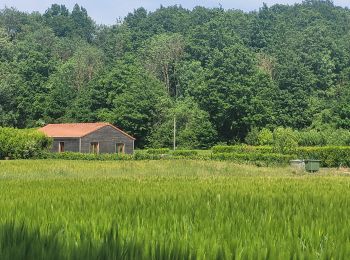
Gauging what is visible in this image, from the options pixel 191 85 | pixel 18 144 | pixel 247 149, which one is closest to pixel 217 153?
pixel 247 149

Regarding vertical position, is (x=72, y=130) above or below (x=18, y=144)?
above

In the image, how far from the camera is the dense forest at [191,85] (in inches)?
3123

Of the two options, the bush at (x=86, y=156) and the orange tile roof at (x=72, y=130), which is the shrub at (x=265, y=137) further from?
the bush at (x=86, y=156)

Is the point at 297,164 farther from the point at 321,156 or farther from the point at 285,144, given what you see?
the point at 285,144

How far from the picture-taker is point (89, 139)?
6419 cm

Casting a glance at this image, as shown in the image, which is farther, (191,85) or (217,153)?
(191,85)

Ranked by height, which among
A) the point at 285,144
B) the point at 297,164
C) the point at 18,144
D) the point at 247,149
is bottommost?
the point at 297,164

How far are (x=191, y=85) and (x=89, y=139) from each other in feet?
102

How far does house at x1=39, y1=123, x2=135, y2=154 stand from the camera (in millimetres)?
63594

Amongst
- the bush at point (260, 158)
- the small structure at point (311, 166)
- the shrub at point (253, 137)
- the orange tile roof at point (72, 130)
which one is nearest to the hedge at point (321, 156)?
the bush at point (260, 158)

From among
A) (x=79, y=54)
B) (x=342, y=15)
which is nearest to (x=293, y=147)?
(x=79, y=54)

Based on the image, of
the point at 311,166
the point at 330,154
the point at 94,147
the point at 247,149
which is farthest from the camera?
the point at 94,147

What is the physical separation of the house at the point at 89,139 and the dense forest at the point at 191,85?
10.3m

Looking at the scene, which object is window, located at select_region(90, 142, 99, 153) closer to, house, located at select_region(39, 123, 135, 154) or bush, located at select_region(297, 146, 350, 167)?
house, located at select_region(39, 123, 135, 154)
